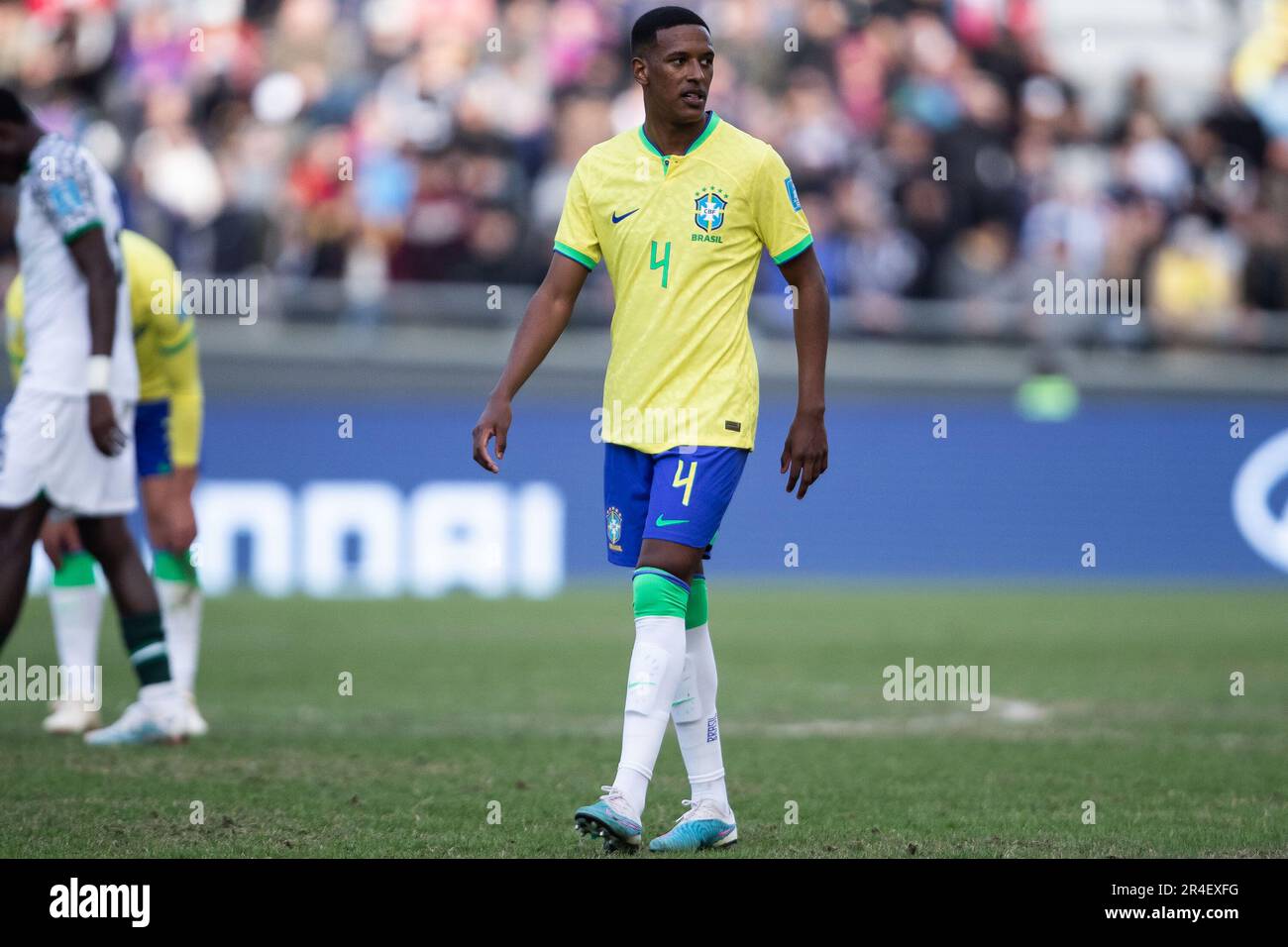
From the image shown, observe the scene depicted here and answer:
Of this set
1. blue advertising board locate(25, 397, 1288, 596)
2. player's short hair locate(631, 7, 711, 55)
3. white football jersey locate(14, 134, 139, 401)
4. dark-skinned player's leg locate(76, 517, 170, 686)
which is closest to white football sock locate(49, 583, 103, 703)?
dark-skinned player's leg locate(76, 517, 170, 686)

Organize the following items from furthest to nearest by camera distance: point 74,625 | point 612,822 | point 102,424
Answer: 1. point 74,625
2. point 102,424
3. point 612,822

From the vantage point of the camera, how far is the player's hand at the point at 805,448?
609 cm

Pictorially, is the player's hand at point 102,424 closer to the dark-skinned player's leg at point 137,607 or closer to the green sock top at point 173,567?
the dark-skinned player's leg at point 137,607

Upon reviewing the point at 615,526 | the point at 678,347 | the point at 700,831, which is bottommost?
the point at 700,831

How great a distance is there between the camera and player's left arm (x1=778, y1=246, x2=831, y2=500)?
20.0ft

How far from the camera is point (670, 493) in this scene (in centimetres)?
605

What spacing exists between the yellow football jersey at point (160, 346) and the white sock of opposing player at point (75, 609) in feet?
2.41

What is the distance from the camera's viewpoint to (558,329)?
6355mm

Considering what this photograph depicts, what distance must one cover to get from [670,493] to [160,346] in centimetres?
372

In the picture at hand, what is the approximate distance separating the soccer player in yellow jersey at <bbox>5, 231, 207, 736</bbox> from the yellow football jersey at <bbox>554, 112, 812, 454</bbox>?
3315 mm

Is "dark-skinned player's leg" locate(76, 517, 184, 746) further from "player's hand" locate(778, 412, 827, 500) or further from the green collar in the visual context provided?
"player's hand" locate(778, 412, 827, 500)

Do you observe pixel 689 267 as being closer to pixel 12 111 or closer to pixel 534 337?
pixel 534 337

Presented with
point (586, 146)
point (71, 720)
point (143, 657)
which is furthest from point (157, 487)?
point (586, 146)
